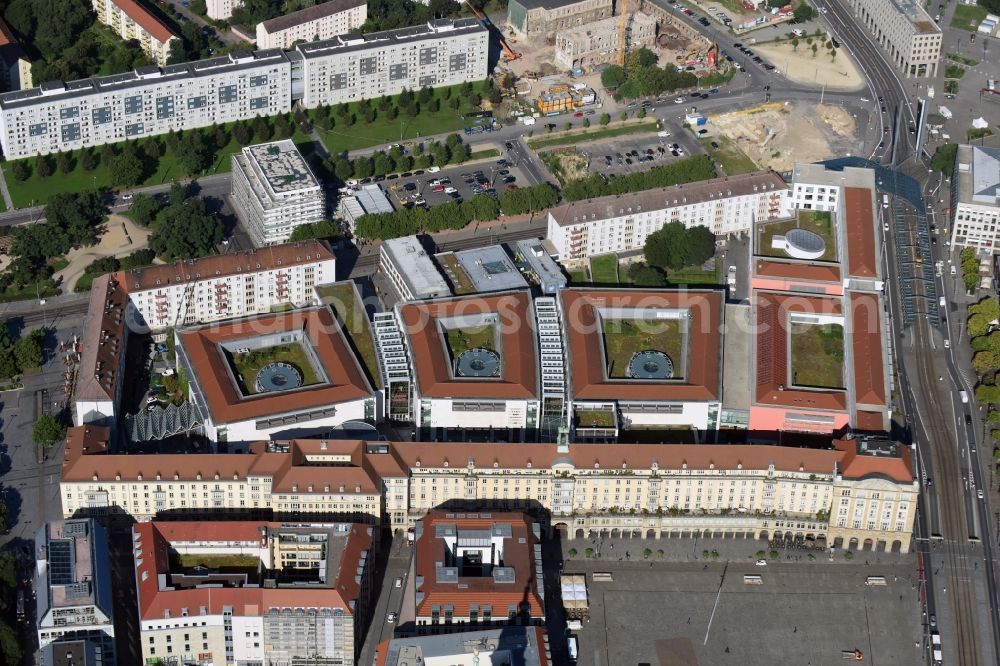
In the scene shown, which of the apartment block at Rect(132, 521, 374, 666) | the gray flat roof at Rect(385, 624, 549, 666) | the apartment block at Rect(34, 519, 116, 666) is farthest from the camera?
the apartment block at Rect(132, 521, 374, 666)

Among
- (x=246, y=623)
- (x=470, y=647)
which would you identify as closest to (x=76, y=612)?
(x=246, y=623)

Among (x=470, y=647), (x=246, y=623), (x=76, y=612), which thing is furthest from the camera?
(x=246, y=623)

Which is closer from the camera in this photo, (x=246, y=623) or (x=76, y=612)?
(x=76, y=612)

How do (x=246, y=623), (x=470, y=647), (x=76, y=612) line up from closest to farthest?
(x=470, y=647) < (x=76, y=612) < (x=246, y=623)

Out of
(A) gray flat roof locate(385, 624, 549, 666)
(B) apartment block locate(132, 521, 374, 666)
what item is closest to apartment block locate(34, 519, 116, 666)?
(B) apartment block locate(132, 521, 374, 666)

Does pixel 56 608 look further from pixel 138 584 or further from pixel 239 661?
pixel 239 661

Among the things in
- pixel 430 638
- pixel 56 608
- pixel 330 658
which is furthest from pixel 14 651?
pixel 430 638

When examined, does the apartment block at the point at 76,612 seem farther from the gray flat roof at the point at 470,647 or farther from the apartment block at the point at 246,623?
the gray flat roof at the point at 470,647

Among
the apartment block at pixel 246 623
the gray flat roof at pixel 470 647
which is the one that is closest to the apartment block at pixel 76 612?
the apartment block at pixel 246 623

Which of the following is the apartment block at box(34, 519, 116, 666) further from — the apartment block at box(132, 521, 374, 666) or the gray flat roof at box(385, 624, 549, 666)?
the gray flat roof at box(385, 624, 549, 666)

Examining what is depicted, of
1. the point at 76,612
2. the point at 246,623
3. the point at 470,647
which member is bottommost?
the point at 470,647

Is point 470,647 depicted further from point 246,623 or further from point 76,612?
point 76,612

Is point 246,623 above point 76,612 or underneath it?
underneath
